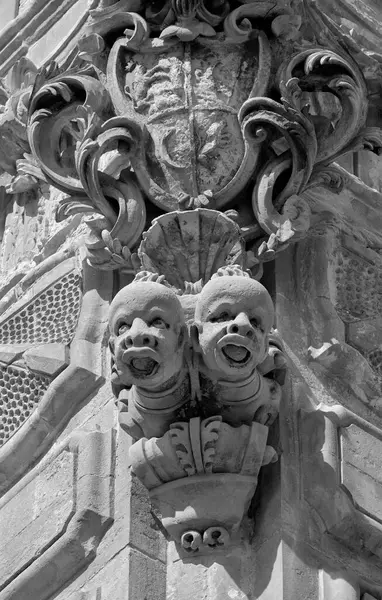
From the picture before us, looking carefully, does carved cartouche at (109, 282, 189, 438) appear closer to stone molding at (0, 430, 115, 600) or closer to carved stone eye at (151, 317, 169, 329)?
carved stone eye at (151, 317, 169, 329)

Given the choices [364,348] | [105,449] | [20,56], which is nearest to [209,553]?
[105,449]

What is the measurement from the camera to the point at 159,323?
436 inches

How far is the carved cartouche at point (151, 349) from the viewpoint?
1100cm

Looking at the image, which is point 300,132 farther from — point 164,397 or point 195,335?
point 164,397

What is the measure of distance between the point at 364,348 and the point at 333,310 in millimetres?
214

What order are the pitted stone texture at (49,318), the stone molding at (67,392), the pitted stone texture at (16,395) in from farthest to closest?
→ the pitted stone texture at (49,318) < the pitted stone texture at (16,395) < the stone molding at (67,392)

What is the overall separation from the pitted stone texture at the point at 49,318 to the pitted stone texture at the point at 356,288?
45.5 inches

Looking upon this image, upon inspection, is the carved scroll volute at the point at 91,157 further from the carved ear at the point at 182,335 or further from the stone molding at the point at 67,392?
the carved ear at the point at 182,335

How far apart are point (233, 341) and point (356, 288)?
69.4 inches

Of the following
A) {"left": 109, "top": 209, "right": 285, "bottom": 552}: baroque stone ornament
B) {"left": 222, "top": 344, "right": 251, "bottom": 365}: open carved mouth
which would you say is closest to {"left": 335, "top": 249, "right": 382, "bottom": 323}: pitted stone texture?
{"left": 109, "top": 209, "right": 285, "bottom": 552}: baroque stone ornament

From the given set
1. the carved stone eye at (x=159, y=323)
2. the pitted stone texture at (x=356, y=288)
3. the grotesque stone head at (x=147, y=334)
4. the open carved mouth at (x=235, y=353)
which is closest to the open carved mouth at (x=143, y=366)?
the grotesque stone head at (x=147, y=334)

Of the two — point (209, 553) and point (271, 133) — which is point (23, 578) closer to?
point (209, 553)

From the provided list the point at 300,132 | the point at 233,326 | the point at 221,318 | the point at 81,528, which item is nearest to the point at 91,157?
the point at 300,132

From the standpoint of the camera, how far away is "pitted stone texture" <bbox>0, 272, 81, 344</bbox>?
12477mm
